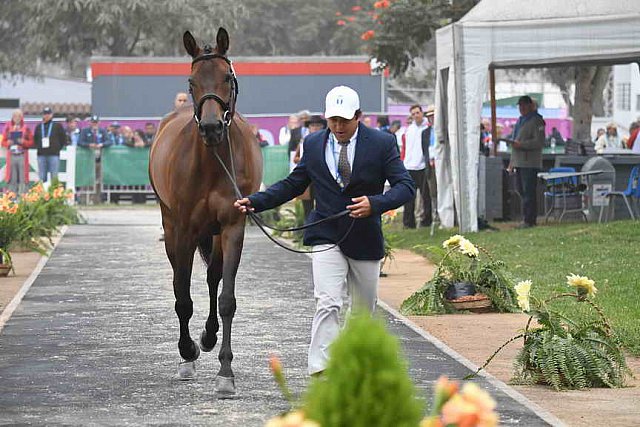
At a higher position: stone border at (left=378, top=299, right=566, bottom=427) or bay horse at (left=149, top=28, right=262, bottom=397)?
bay horse at (left=149, top=28, right=262, bottom=397)

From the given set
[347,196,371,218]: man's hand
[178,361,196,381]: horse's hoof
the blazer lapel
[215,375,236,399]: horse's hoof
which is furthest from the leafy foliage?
[178,361,196,381]: horse's hoof

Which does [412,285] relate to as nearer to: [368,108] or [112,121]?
[112,121]

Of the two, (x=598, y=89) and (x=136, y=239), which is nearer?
(x=136, y=239)

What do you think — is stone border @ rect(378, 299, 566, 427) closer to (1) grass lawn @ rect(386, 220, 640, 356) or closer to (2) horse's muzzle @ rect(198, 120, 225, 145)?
(1) grass lawn @ rect(386, 220, 640, 356)

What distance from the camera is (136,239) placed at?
76.7 ft

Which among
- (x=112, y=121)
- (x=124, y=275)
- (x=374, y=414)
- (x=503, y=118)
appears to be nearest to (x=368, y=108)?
(x=503, y=118)

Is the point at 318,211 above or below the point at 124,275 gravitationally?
above

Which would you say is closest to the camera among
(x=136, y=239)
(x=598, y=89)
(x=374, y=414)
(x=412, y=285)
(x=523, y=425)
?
(x=374, y=414)

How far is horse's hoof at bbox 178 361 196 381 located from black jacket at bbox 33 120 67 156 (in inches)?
874

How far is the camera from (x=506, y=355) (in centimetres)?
1096

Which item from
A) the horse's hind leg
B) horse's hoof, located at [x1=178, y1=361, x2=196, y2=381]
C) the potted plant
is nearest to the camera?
horse's hoof, located at [x1=178, y1=361, x2=196, y2=381]

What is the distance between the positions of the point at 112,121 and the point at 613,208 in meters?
16.8

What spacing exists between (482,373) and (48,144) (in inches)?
896

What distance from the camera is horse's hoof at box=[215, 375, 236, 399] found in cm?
890
